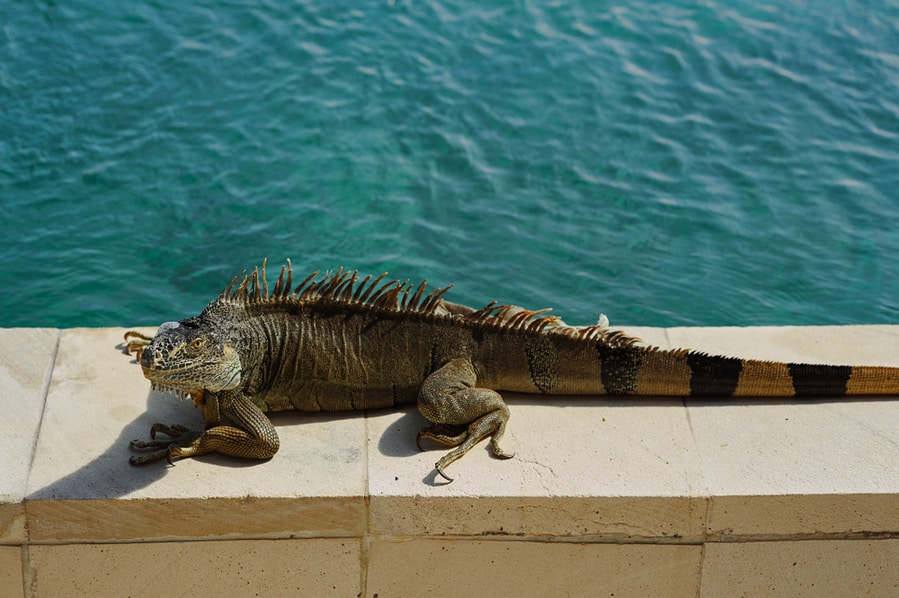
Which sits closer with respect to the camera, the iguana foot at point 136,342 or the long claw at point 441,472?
the long claw at point 441,472

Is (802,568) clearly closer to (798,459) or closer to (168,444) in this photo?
(798,459)

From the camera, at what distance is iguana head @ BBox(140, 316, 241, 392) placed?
3584 mm

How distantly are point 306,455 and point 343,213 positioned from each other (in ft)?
12.4

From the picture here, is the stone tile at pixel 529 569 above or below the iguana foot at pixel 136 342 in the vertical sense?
below

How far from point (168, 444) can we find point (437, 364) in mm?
1144

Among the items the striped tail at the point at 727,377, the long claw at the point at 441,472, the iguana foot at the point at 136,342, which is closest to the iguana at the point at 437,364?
the striped tail at the point at 727,377

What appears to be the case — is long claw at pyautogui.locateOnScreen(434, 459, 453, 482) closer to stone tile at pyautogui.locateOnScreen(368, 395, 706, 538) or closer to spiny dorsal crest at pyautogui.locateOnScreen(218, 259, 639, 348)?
stone tile at pyautogui.locateOnScreen(368, 395, 706, 538)

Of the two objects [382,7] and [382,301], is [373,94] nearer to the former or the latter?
[382,7]

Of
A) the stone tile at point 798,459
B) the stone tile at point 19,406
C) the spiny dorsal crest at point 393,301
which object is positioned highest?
the spiny dorsal crest at point 393,301

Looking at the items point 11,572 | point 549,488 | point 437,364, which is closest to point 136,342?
point 11,572

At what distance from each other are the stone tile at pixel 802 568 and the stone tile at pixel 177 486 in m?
1.40

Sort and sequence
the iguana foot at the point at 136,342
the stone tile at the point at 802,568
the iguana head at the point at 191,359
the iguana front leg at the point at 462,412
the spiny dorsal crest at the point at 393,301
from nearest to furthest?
the iguana head at the point at 191,359 < the stone tile at the point at 802,568 < the iguana front leg at the point at 462,412 < the spiny dorsal crest at the point at 393,301 < the iguana foot at the point at 136,342

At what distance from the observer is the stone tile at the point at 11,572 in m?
3.63

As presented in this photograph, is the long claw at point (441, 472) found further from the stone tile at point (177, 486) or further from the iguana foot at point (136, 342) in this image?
the iguana foot at point (136, 342)
